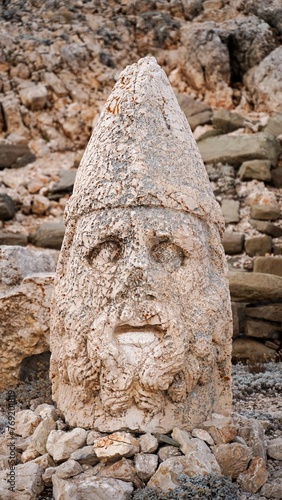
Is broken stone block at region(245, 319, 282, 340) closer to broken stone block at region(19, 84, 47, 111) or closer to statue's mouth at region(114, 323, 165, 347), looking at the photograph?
statue's mouth at region(114, 323, 165, 347)

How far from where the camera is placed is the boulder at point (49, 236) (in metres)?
9.86

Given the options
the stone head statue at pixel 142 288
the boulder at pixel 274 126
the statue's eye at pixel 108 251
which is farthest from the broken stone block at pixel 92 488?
the boulder at pixel 274 126

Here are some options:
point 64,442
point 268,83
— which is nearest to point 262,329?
point 64,442

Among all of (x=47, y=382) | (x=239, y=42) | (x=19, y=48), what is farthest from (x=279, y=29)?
(x=47, y=382)

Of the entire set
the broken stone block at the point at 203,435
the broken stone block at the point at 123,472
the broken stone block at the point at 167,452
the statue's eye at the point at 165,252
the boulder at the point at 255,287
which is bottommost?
the broken stone block at the point at 123,472

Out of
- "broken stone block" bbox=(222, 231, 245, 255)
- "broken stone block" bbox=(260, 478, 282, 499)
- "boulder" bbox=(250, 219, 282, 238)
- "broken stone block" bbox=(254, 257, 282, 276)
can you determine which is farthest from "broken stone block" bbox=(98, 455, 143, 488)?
"boulder" bbox=(250, 219, 282, 238)

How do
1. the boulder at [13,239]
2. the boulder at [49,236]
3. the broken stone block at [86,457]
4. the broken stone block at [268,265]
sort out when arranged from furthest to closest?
the boulder at [13,239] → the boulder at [49,236] → the broken stone block at [268,265] → the broken stone block at [86,457]

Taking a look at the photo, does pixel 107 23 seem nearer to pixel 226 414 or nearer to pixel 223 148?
pixel 223 148

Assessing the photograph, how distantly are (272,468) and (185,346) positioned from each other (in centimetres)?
87

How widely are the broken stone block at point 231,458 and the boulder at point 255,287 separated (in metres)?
4.76

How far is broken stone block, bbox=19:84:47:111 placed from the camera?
548 inches

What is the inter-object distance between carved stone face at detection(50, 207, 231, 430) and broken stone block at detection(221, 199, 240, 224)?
658cm

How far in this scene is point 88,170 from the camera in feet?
11.4

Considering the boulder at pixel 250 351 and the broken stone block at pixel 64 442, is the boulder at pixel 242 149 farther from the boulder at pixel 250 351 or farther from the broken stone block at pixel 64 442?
the broken stone block at pixel 64 442
